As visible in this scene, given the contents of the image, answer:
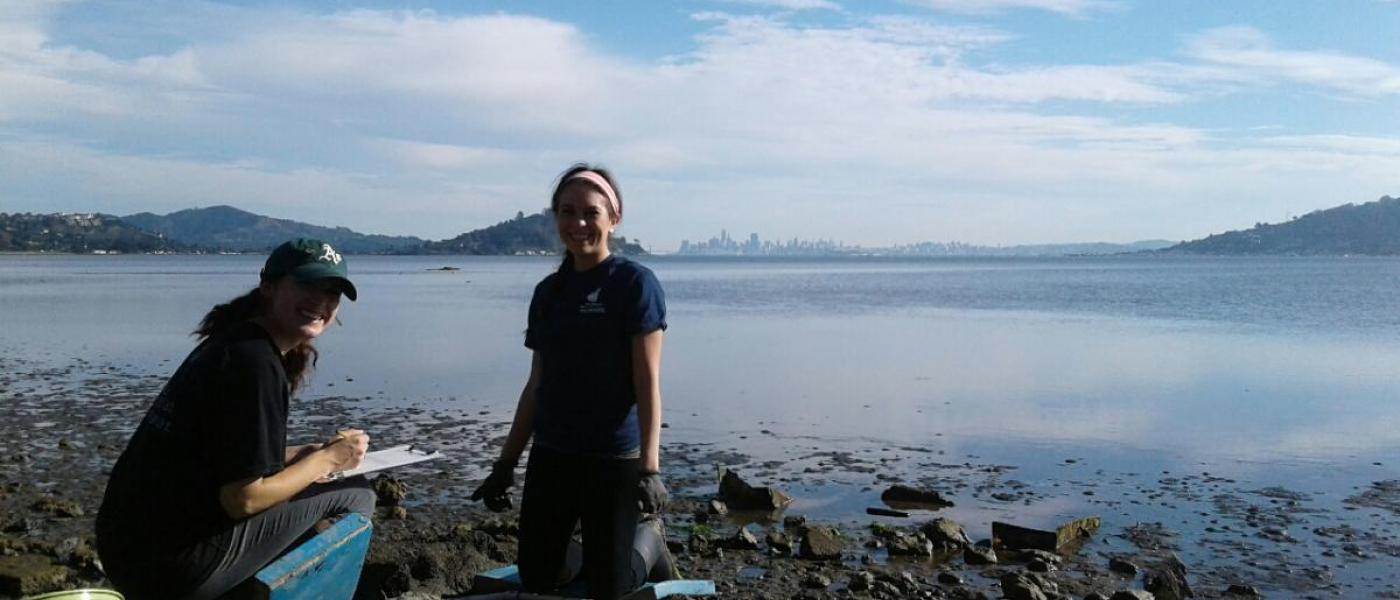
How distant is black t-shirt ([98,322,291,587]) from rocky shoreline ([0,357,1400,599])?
252 centimetres

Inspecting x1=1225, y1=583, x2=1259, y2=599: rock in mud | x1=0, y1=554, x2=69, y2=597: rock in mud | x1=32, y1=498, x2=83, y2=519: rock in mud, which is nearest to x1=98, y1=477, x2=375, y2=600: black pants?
x1=0, y1=554, x2=69, y2=597: rock in mud

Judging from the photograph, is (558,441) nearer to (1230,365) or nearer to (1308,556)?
(1308,556)

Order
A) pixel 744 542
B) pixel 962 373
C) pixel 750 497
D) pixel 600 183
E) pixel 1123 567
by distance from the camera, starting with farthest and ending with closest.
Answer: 1. pixel 962 373
2. pixel 750 497
3. pixel 744 542
4. pixel 1123 567
5. pixel 600 183

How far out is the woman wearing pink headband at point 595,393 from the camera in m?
5.15

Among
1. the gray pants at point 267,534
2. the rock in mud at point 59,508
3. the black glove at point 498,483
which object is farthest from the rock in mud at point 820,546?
the rock in mud at point 59,508

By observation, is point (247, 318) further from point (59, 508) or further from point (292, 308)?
point (59, 508)

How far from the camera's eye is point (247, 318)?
15.0 feet

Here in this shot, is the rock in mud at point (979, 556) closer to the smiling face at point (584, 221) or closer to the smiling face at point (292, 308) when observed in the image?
the smiling face at point (584, 221)

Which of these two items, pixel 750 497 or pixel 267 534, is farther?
pixel 750 497

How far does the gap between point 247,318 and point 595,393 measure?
1.50 meters

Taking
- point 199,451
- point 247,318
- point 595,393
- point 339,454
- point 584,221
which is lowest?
point 339,454

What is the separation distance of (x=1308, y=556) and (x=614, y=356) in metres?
8.17

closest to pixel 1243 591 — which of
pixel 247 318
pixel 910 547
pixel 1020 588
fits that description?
pixel 1020 588

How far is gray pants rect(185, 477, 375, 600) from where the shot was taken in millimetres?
4461
